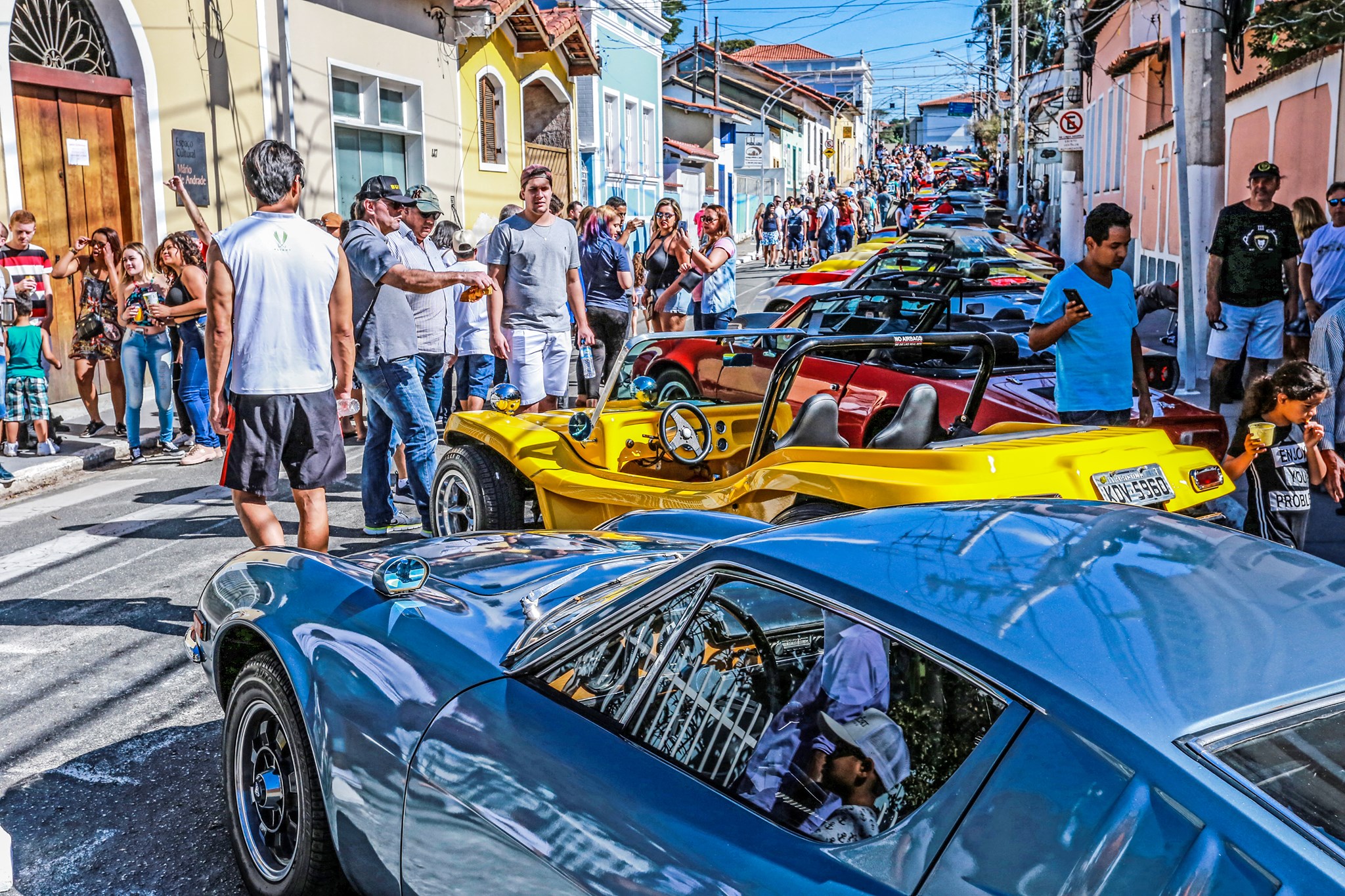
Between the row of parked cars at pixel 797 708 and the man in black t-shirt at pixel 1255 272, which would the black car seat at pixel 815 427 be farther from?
the man in black t-shirt at pixel 1255 272

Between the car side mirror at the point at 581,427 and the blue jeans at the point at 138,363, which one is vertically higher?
the blue jeans at the point at 138,363

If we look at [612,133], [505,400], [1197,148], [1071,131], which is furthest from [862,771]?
[612,133]

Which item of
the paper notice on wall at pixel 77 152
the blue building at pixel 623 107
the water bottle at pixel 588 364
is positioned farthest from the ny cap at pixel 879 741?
the blue building at pixel 623 107

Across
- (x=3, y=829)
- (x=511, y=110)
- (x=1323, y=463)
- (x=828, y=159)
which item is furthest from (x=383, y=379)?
(x=828, y=159)

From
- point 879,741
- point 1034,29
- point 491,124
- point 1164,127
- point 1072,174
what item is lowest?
point 879,741

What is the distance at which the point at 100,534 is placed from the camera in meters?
6.96

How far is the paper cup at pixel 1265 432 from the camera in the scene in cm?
481

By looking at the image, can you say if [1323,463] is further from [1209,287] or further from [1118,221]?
[1209,287]

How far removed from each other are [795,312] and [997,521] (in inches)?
307

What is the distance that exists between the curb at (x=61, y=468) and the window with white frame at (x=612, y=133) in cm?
2047

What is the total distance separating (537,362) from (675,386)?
1417 mm

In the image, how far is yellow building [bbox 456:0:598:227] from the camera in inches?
785

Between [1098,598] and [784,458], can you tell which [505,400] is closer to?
[784,458]

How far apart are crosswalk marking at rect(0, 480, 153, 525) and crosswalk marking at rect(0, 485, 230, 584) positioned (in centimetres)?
59
